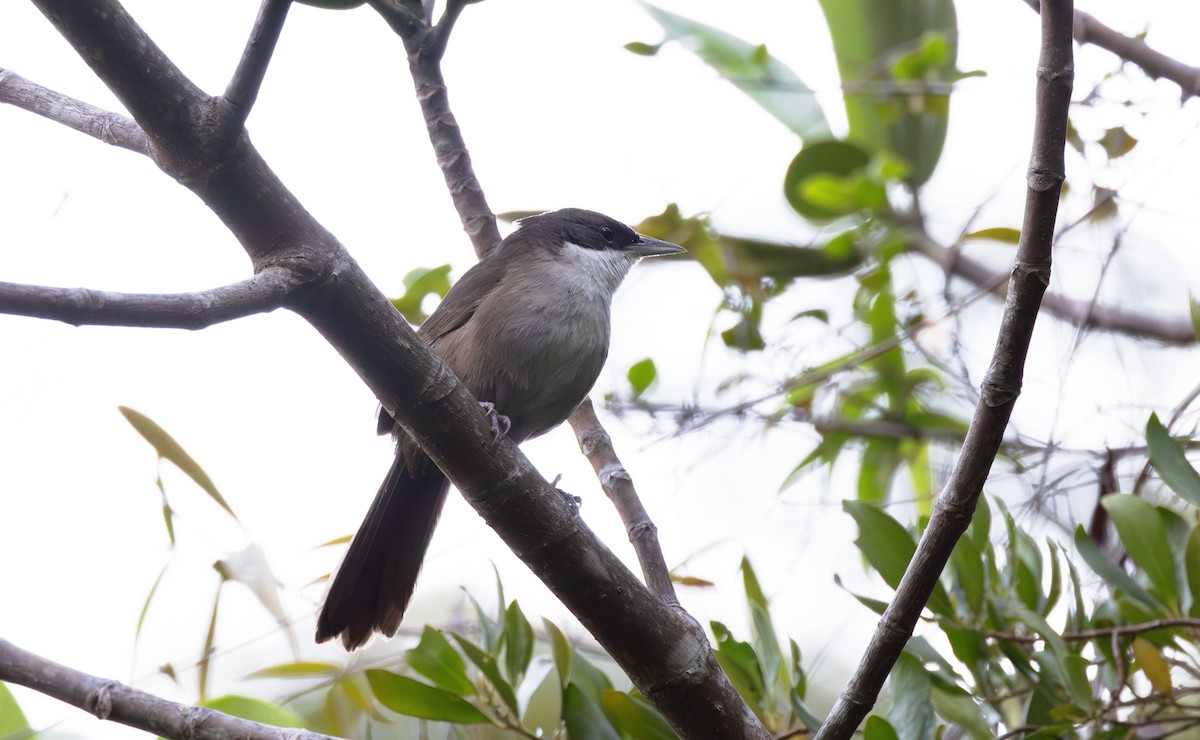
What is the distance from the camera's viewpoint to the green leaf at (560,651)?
262 cm

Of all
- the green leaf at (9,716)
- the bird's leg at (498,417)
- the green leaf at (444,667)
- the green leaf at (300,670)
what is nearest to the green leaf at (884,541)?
the green leaf at (444,667)

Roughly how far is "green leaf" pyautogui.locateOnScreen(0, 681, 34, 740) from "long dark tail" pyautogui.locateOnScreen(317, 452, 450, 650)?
35.1 inches

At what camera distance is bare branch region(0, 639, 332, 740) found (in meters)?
2.14

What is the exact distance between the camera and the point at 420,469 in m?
3.56

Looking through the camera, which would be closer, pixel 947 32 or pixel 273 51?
pixel 273 51

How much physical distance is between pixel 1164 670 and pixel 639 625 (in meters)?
1.15

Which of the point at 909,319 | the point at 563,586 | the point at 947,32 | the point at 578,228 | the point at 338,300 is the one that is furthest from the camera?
the point at 947,32

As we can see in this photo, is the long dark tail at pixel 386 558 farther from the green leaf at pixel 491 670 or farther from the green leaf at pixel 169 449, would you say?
the green leaf at pixel 491 670

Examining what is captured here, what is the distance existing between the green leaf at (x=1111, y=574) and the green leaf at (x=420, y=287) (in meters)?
2.54

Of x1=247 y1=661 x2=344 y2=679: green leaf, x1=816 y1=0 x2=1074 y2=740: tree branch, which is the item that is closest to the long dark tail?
x1=247 y1=661 x2=344 y2=679: green leaf

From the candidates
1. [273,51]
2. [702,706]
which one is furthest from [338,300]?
[702,706]

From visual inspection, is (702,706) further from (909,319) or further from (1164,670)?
(909,319)

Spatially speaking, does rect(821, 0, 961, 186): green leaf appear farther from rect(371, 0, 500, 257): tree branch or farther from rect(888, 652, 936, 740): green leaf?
rect(888, 652, 936, 740): green leaf

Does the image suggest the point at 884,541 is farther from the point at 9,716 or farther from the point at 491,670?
the point at 9,716
